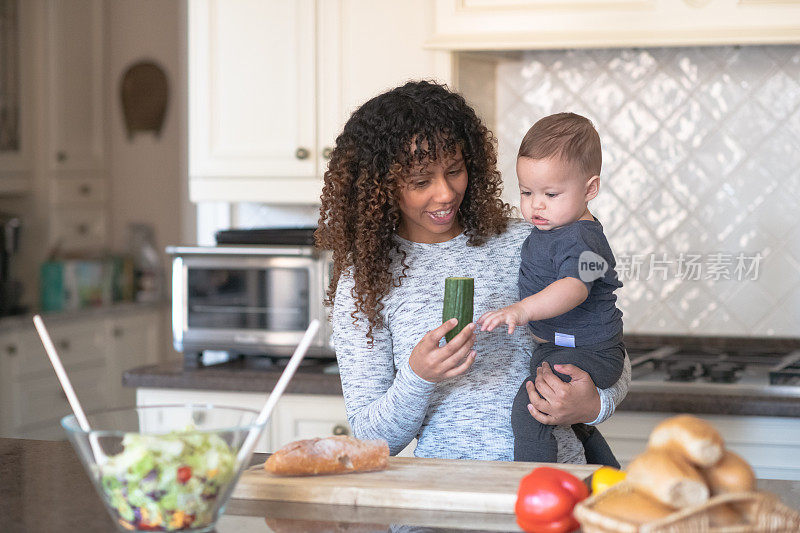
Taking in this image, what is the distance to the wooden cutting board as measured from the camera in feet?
3.76

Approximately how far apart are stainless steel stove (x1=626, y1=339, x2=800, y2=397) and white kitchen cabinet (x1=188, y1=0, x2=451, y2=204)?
943 millimetres

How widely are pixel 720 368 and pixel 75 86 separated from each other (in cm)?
323

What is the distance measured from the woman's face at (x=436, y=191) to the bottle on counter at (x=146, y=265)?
3.18m

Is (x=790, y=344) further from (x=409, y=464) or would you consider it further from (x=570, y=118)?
(x=409, y=464)

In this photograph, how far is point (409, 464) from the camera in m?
1.30

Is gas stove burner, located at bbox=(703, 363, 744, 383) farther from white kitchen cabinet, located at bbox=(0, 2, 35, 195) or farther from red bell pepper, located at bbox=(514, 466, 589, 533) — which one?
white kitchen cabinet, located at bbox=(0, 2, 35, 195)

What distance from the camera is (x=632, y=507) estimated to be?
3.09ft

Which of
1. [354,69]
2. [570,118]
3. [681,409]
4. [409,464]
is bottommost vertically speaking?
[681,409]

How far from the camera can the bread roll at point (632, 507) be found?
92cm

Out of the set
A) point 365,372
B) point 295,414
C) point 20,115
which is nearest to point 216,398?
point 295,414

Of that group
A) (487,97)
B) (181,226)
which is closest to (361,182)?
(487,97)

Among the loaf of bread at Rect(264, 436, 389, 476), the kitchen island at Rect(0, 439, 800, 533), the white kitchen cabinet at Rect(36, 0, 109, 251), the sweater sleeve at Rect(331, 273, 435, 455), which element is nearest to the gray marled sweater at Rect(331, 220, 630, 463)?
the sweater sleeve at Rect(331, 273, 435, 455)

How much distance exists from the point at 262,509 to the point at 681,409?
1.29m

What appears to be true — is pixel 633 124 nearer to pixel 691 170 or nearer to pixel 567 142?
pixel 691 170
